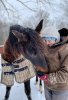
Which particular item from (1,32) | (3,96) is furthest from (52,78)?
(1,32)

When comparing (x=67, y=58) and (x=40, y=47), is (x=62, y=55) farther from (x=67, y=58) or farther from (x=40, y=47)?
(x=40, y=47)

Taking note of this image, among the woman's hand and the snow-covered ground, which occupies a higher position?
the woman's hand

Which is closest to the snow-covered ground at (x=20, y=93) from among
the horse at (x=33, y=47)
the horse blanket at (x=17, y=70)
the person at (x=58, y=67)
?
the horse blanket at (x=17, y=70)

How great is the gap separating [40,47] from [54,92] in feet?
2.48

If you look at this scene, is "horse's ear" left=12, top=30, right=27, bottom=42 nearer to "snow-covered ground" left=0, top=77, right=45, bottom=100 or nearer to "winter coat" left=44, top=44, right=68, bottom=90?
"winter coat" left=44, top=44, right=68, bottom=90

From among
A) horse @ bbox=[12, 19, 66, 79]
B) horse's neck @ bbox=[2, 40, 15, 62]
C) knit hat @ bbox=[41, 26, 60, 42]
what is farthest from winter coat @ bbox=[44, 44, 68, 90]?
horse's neck @ bbox=[2, 40, 15, 62]

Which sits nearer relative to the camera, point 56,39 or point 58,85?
point 58,85

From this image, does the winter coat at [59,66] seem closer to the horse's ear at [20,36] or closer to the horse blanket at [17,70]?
the horse's ear at [20,36]

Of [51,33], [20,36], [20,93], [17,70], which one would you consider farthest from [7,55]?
[20,36]

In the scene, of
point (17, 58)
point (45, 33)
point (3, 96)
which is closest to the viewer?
point (45, 33)

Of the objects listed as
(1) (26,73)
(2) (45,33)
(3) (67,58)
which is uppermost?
(2) (45,33)

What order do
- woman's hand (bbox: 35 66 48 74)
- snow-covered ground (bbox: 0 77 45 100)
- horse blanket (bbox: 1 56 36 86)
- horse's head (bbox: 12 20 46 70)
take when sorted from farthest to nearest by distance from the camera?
snow-covered ground (bbox: 0 77 45 100), horse blanket (bbox: 1 56 36 86), woman's hand (bbox: 35 66 48 74), horse's head (bbox: 12 20 46 70)

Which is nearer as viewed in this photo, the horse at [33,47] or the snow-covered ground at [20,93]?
the horse at [33,47]

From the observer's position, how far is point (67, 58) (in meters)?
2.61
